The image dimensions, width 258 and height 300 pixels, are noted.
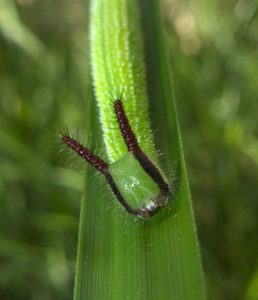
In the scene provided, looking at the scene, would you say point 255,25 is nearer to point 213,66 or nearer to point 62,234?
point 213,66

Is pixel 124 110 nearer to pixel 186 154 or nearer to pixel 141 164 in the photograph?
pixel 141 164

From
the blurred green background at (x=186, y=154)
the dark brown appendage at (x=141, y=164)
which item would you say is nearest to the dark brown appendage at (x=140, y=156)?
A: the dark brown appendage at (x=141, y=164)

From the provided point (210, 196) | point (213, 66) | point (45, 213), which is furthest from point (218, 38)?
point (45, 213)

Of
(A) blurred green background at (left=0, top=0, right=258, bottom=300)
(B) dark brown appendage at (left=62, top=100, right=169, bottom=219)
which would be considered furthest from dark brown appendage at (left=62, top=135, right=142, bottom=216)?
(A) blurred green background at (left=0, top=0, right=258, bottom=300)

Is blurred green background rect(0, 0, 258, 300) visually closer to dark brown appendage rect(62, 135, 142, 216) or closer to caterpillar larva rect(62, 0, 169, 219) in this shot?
caterpillar larva rect(62, 0, 169, 219)

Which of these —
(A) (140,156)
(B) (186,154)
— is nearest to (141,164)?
(A) (140,156)

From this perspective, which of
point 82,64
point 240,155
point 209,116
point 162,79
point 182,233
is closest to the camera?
point 182,233

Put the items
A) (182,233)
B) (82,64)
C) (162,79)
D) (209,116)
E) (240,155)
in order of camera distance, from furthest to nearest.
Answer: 1. (82,64)
2. (240,155)
3. (209,116)
4. (162,79)
5. (182,233)
